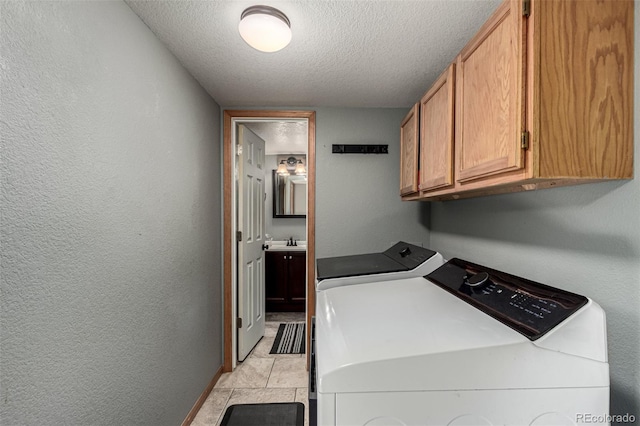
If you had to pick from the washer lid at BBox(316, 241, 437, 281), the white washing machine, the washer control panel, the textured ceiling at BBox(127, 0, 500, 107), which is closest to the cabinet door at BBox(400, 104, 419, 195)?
the textured ceiling at BBox(127, 0, 500, 107)

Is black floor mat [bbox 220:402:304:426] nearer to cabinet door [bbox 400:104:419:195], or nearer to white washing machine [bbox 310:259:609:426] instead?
white washing machine [bbox 310:259:609:426]

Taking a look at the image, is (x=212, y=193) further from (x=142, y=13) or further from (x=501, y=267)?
(x=501, y=267)

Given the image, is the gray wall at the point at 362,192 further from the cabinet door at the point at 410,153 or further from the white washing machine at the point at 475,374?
the white washing machine at the point at 475,374

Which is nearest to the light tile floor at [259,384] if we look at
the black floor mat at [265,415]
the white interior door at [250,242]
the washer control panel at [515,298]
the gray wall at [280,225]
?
the white interior door at [250,242]

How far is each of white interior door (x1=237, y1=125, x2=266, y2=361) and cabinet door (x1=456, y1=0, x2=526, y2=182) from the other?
189 cm

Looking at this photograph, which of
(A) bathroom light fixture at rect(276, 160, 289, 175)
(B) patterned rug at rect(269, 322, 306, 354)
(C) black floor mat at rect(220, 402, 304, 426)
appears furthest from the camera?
(A) bathroom light fixture at rect(276, 160, 289, 175)

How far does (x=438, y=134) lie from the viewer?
1.44m

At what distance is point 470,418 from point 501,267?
0.93 m

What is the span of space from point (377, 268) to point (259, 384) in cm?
147

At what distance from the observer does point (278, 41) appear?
1.28 meters

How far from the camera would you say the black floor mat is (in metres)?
1.09

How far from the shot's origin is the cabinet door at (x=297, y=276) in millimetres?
3545

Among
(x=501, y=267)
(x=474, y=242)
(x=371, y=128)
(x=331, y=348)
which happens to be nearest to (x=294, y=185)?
(x=371, y=128)

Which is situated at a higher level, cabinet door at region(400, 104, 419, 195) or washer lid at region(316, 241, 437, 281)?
cabinet door at region(400, 104, 419, 195)
